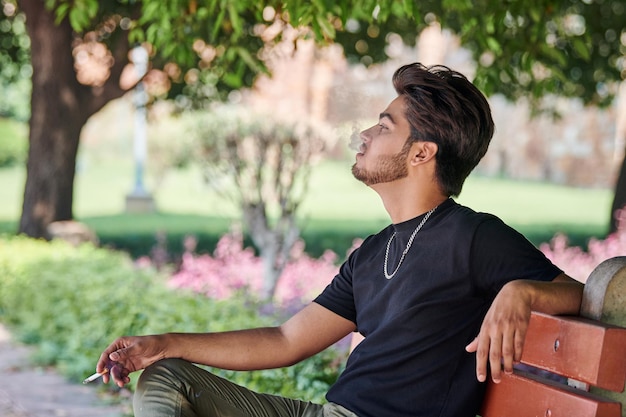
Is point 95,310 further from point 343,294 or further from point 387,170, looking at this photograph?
point 387,170

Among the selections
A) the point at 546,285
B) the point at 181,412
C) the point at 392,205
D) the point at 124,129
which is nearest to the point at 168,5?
the point at 392,205

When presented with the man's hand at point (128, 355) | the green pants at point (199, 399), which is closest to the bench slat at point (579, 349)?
the green pants at point (199, 399)

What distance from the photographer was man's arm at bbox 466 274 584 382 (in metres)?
→ 2.12

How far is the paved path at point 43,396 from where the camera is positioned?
6.05m

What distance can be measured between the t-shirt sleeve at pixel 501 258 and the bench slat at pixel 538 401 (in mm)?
227

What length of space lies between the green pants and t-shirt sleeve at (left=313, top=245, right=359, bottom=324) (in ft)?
0.92

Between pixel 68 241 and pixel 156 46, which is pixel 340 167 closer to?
pixel 68 241

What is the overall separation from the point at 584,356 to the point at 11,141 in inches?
1369

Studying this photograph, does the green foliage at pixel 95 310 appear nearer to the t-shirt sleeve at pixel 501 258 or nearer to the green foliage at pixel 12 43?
the t-shirt sleeve at pixel 501 258

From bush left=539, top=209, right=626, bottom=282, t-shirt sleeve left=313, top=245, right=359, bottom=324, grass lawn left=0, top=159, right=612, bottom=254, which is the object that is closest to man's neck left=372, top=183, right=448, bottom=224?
t-shirt sleeve left=313, top=245, right=359, bottom=324

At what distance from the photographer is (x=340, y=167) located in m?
34.9

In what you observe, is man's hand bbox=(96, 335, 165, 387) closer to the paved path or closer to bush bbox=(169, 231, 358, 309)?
the paved path

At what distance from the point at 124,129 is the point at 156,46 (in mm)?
33182

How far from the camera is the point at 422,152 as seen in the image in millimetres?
2768
